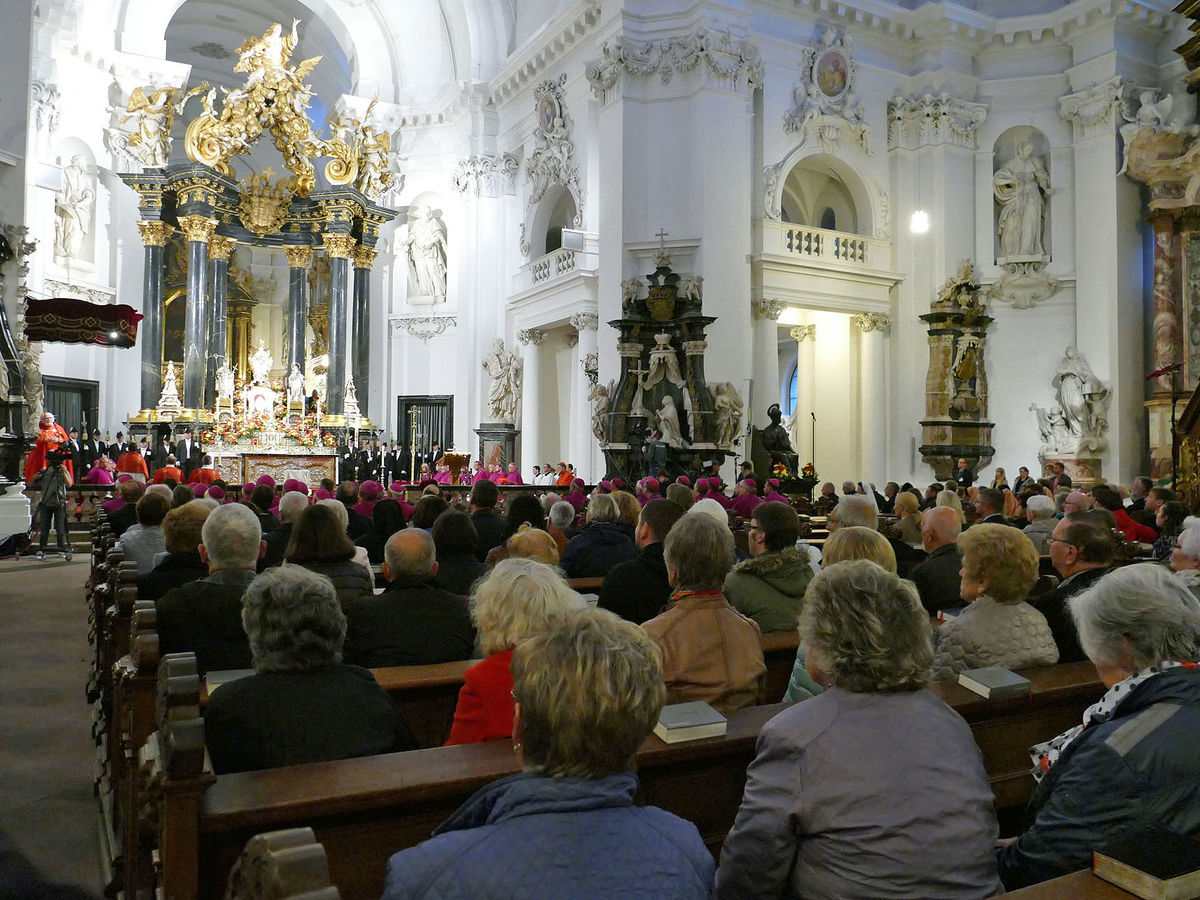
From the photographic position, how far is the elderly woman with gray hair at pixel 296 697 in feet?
7.57

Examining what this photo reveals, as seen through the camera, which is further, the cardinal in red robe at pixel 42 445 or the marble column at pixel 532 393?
the marble column at pixel 532 393

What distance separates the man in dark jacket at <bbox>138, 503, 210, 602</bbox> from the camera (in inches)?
168

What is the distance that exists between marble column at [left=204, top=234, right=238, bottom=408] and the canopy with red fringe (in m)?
7.53

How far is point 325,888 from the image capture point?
110 centimetres

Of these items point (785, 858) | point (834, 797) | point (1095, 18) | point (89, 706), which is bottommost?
point (89, 706)

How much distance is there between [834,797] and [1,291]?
423 inches

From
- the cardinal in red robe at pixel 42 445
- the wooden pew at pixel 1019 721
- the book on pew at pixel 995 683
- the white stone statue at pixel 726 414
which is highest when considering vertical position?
the white stone statue at pixel 726 414

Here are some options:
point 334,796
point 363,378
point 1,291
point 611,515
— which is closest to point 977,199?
point 363,378

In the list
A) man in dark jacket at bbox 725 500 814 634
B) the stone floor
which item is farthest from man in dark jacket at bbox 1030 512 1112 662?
the stone floor

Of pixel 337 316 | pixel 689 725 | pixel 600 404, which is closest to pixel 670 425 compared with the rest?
pixel 600 404

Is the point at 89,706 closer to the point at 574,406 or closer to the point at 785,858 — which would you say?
the point at 785,858

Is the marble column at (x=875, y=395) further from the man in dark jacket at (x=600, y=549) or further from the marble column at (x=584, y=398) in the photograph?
the man in dark jacket at (x=600, y=549)

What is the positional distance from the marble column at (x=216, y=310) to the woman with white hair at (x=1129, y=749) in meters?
19.4

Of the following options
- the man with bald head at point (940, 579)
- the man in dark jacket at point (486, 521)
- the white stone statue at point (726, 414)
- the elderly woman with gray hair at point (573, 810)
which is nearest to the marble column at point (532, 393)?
the white stone statue at point (726, 414)
